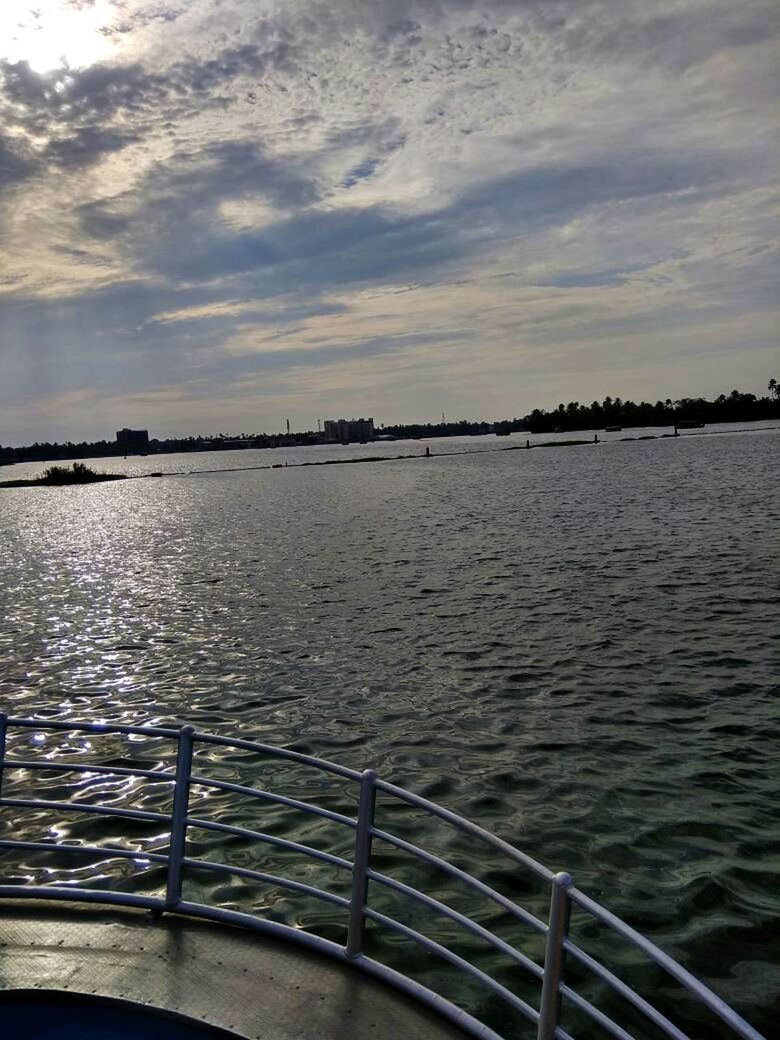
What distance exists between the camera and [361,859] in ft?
18.2

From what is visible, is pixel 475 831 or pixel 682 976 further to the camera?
pixel 475 831

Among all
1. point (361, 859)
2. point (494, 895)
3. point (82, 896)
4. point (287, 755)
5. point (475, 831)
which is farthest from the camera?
point (82, 896)

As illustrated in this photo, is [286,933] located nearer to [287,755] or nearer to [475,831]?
[287,755]

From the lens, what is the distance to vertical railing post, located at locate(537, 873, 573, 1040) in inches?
154

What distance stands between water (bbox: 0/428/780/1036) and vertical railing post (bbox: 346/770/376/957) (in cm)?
267

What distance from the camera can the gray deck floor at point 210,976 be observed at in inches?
202

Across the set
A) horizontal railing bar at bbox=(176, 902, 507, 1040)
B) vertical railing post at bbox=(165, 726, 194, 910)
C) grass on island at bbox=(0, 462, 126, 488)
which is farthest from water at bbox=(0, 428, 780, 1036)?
grass on island at bbox=(0, 462, 126, 488)

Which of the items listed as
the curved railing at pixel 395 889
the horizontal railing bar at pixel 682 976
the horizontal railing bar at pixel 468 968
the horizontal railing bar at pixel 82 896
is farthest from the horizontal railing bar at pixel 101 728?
the horizontal railing bar at pixel 682 976

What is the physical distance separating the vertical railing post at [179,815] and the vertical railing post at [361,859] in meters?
1.35

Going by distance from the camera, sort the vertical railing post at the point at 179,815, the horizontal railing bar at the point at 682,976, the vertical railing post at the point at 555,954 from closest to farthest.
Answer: the horizontal railing bar at the point at 682,976 < the vertical railing post at the point at 555,954 < the vertical railing post at the point at 179,815

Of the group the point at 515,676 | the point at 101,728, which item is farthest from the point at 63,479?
the point at 101,728

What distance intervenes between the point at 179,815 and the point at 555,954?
10.7 feet

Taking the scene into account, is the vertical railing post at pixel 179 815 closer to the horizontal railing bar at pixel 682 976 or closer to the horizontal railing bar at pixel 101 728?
the horizontal railing bar at pixel 101 728

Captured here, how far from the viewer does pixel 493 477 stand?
114 metres
